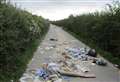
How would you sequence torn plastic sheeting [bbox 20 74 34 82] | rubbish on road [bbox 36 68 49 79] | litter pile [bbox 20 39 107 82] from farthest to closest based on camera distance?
1. rubbish on road [bbox 36 68 49 79]
2. litter pile [bbox 20 39 107 82]
3. torn plastic sheeting [bbox 20 74 34 82]

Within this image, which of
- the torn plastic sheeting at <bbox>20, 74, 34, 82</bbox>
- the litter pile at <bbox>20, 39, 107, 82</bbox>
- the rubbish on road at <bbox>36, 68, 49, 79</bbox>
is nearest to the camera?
the torn plastic sheeting at <bbox>20, 74, 34, 82</bbox>

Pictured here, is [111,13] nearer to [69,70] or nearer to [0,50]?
[69,70]

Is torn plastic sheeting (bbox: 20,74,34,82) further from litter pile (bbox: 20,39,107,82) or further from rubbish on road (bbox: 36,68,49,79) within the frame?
rubbish on road (bbox: 36,68,49,79)

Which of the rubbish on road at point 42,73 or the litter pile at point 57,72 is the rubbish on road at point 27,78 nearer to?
the litter pile at point 57,72

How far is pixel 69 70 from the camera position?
35.9 ft

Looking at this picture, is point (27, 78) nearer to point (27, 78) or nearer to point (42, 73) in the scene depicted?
point (27, 78)

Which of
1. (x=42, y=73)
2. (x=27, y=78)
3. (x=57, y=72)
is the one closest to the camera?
(x=27, y=78)

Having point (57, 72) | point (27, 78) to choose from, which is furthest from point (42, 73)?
point (27, 78)

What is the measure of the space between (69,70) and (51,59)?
264 cm

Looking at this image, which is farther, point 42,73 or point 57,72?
point 57,72

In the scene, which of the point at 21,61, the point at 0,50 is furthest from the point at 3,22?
the point at 21,61

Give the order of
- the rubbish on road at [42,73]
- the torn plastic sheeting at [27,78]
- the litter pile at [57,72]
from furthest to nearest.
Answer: the rubbish on road at [42,73]
the litter pile at [57,72]
the torn plastic sheeting at [27,78]

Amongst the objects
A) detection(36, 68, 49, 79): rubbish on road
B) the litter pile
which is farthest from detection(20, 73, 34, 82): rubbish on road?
detection(36, 68, 49, 79): rubbish on road

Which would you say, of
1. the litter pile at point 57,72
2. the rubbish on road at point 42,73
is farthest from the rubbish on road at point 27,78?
the rubbish on road at point 42,73
